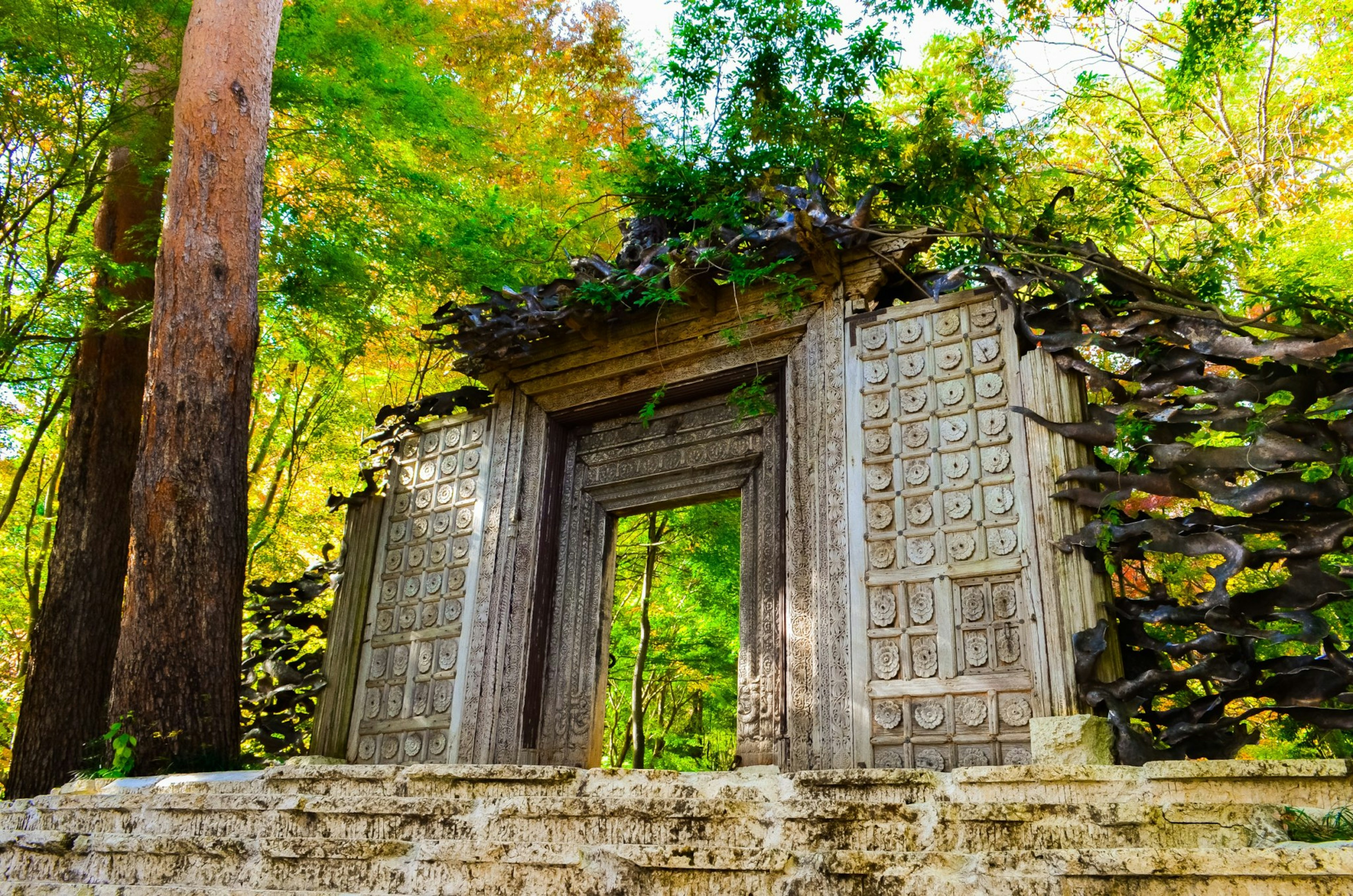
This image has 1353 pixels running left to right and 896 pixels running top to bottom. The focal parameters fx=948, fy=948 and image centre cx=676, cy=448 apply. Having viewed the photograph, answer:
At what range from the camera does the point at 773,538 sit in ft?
22.9

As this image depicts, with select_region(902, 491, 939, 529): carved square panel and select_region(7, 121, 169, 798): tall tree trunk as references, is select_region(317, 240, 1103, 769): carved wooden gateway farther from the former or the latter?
select_region(7, 121, 169, 798): tall tree trunk

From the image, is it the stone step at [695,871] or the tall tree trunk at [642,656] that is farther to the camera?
the tall tree trunk at [642,656]

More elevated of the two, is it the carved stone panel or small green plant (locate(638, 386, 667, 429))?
small green plant (locate(638, 386, 667, 429))

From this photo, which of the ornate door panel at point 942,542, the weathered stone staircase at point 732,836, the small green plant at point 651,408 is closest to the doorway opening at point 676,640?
the small green plant at point 651,408

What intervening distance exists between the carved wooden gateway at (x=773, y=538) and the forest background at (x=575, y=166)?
1.14 m

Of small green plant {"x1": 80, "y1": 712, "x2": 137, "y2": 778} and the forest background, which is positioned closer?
small green plant {"x1": 80, "y1": 712, "x2": 137, "y2": 778}

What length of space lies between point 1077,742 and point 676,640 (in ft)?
27.7

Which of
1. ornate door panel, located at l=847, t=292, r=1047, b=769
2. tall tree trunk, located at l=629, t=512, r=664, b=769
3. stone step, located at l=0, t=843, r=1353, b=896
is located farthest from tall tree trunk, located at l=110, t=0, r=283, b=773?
tall tree trunk, located at l=629, t=512, r=664, b=769

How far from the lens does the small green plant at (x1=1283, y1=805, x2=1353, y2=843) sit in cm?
304

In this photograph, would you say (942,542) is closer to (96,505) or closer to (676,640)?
(96,505)

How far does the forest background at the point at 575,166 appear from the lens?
7.60m

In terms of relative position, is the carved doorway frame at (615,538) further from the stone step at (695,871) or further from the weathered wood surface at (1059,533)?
the stone step at (695,871)

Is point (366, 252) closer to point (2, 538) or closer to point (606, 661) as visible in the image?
point (606, 661)

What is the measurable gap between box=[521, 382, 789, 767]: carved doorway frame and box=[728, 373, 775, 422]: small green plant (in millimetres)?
88
